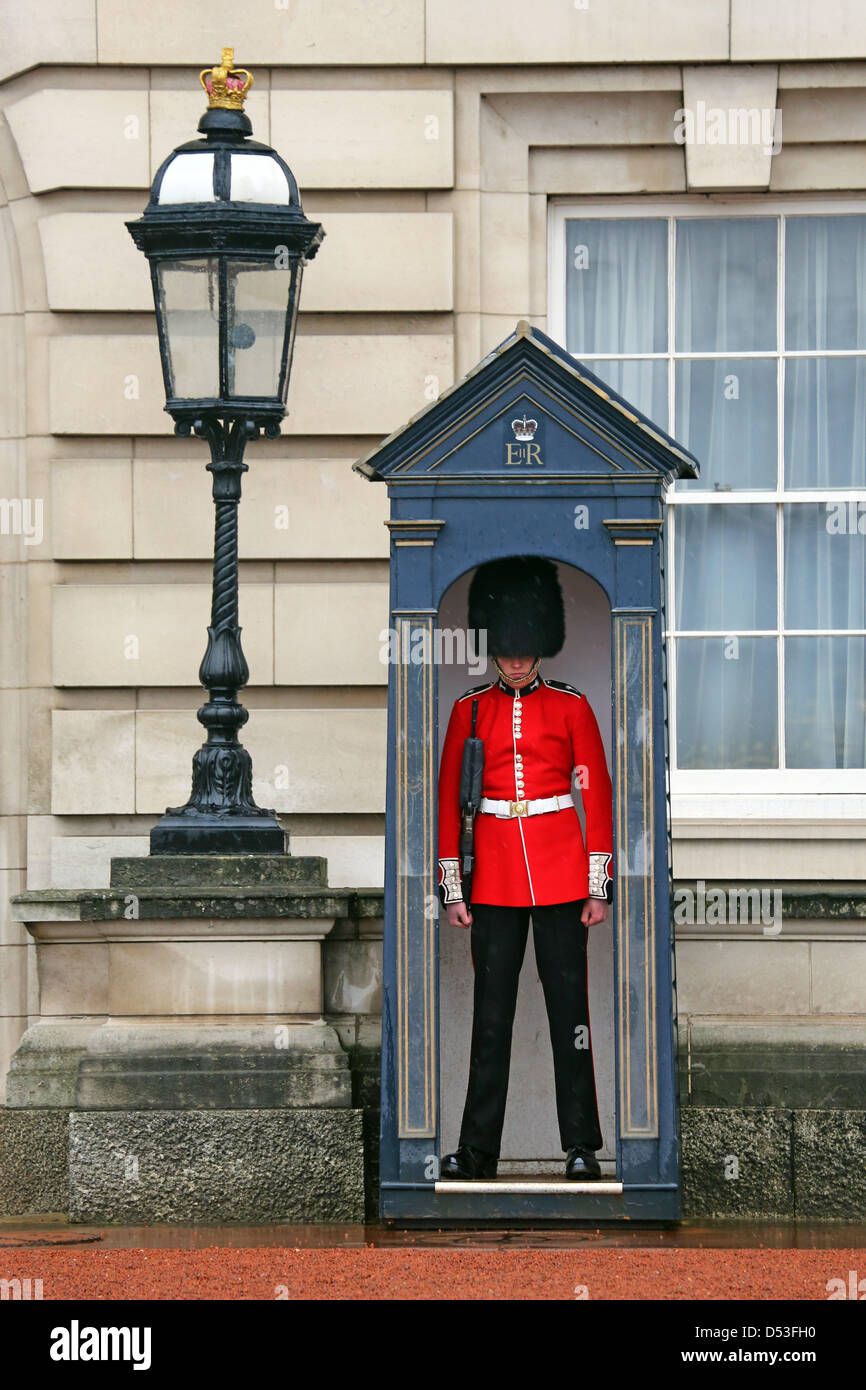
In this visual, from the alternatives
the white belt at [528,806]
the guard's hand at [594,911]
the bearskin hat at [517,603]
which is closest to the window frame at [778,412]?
the bearskin hat at [517,603]

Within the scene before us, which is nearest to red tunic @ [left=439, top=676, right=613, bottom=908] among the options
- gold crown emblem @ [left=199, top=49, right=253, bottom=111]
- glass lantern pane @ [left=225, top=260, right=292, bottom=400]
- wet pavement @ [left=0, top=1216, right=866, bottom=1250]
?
wet pavement @ [left=0, top=1216, right=866, bottom=1250]

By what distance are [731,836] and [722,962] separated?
18.0 inches

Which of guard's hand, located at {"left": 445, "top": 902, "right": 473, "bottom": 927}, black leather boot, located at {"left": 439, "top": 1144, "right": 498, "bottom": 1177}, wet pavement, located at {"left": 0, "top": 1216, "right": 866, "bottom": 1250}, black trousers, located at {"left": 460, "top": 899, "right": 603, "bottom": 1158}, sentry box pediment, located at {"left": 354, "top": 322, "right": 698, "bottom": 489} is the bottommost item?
wet pavement, located at {"left": 0, "top": 1216, "right": 866, "bottom": 1250}

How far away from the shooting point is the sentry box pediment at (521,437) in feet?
24.4

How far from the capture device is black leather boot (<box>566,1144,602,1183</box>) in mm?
7535

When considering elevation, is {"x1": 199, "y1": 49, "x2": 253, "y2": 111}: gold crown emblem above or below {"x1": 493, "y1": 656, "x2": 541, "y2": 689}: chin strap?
above

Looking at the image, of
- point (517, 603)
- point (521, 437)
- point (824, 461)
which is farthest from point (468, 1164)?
point (824, 461)

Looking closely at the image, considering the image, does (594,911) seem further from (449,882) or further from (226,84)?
(226,84)

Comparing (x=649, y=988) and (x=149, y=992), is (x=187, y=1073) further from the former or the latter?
(x=649, y=988)

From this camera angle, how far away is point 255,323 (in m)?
7.94

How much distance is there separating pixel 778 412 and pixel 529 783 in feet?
6.96

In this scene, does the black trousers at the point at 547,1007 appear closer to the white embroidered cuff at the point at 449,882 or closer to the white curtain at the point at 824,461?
the white embroidered cuff at the point at 449,882

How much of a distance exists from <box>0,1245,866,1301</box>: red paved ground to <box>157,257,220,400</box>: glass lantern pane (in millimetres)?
2784

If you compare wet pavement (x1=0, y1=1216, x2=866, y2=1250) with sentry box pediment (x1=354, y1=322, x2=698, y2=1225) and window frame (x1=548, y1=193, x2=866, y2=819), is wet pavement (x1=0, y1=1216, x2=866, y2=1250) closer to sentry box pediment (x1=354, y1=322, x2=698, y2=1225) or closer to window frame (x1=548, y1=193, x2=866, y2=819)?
sentry box pediment (x1=354, y1=322, x2=698, y2=1225)
